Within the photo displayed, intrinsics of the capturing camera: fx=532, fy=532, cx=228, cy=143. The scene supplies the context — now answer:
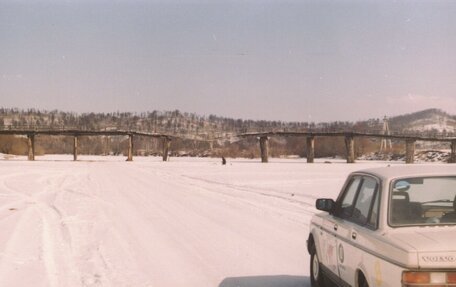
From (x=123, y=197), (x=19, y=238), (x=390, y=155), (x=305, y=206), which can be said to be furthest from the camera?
(x=390, y=155)

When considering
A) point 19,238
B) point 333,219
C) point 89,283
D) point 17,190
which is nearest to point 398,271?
point 333,219

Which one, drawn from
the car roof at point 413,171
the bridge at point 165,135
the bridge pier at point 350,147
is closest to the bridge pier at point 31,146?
the bridge at point 165,135

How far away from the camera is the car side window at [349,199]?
5822 mm

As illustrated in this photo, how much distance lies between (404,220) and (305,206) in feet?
41.0

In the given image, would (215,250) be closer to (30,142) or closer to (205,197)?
(205,197)

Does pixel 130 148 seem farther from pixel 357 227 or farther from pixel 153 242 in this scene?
pixel 357 227

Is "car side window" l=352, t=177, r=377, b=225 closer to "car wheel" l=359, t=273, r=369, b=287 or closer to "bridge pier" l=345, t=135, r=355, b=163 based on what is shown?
"car wheel" l=359, t=273, r=369, b=287

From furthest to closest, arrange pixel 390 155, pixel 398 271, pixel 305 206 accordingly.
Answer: pixel 390 155 < pixel 305 206 < pixel 398 271

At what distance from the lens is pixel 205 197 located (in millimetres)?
20500

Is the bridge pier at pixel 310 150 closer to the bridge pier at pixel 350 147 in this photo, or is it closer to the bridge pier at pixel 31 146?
the bridge pier at pixel 350 147

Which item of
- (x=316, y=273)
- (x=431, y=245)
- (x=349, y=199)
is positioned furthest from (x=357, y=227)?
(x=316, y=273)

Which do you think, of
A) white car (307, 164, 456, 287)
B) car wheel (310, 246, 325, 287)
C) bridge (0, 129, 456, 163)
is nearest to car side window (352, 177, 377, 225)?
white car (307, 164, 456, 287)

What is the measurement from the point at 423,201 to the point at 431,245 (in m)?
1.28

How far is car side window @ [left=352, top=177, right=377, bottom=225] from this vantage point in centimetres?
510
